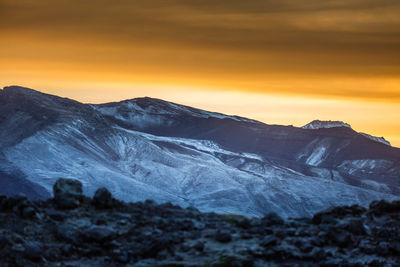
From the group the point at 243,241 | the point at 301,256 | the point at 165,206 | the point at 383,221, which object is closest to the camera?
the point at 301,256

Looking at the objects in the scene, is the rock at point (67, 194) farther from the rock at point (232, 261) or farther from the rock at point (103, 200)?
the rock at point (232, 261)

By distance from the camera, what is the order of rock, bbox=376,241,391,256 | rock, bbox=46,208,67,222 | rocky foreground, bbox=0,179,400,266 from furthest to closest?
rock, bbox=46,208,67,222
rock, bbox=376,241,391,256
rocky foreground, bbox=0,179,400,266

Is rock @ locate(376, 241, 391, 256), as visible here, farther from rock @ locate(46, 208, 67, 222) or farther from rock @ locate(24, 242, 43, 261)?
rock @ locate(46, 208, 67, 222)

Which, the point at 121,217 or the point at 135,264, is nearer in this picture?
the point at 135,264

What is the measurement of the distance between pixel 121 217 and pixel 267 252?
12853mm

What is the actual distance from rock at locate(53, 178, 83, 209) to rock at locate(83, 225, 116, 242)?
264 inches

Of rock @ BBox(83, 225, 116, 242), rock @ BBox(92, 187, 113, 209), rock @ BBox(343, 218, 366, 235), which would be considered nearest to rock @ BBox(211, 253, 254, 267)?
rock @ BBox(83, 225, 116, 242)

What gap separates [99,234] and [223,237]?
803 cm

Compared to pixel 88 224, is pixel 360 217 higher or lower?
higher

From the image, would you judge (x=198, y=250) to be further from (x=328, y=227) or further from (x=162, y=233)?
(x=328, y=227)

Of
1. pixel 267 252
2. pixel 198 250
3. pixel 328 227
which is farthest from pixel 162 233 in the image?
pixel 328 227

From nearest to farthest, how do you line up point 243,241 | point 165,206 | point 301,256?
point 301,256 → point 243,241 → point 165,206

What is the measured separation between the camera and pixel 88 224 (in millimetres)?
50750

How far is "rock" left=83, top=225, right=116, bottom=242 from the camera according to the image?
47.8 metres
